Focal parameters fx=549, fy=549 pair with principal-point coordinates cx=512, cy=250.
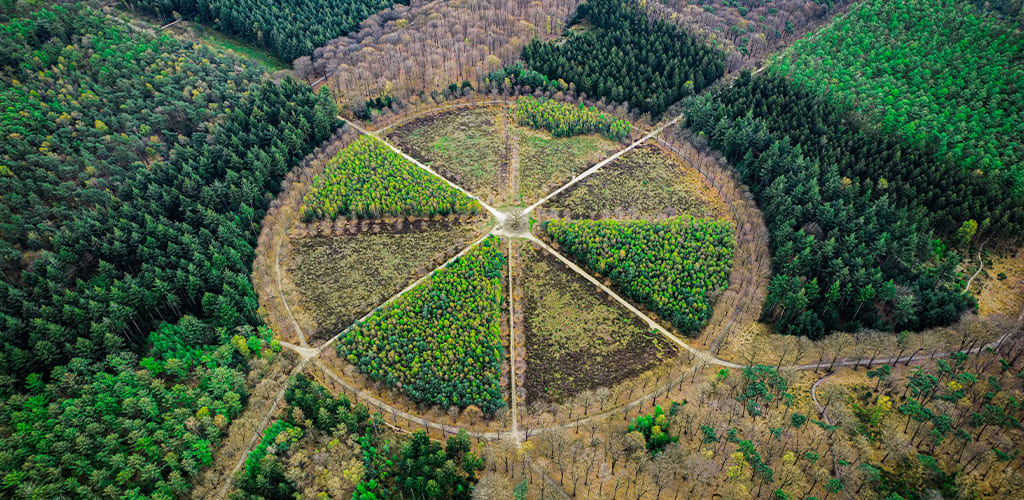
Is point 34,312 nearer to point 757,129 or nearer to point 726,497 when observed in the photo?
point 726,497

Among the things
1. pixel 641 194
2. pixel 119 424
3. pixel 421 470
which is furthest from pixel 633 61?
pixel 119 424

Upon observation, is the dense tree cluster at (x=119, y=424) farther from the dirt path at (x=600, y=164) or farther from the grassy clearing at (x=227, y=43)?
the grassy clearing at (x=227, y=43)

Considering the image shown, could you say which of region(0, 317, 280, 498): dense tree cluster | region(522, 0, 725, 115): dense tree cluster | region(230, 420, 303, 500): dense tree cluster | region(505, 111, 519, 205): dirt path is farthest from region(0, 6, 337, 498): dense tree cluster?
region(522, 0, 725, 115): dense tree cluster

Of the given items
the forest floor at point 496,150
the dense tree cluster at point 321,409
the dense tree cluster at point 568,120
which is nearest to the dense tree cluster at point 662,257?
the forest floor at point 496,150

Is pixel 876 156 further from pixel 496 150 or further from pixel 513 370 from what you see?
pixel 513 370

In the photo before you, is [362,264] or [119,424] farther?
[362,264]

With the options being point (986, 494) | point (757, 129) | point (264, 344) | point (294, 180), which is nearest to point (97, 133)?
point (294, 180)
